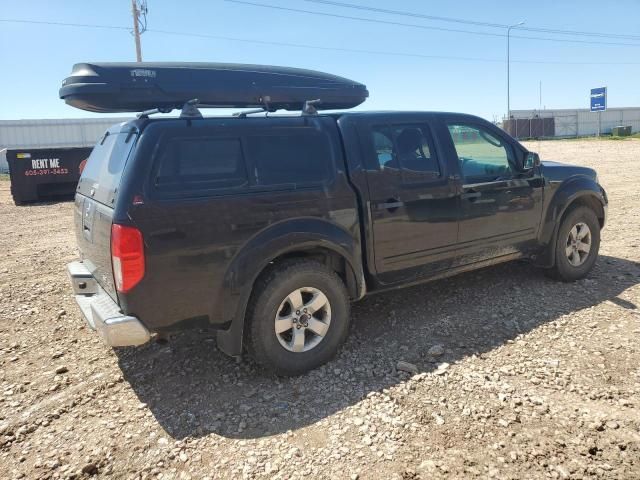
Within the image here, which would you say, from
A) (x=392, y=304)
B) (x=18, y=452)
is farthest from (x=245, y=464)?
(x=392, y=304)

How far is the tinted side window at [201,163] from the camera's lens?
3.39 meters

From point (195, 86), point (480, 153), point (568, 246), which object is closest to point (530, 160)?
point (480, 153)

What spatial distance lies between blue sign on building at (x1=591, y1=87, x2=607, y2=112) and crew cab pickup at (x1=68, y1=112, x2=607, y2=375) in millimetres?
52800

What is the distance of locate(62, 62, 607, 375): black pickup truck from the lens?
3324 millimetres

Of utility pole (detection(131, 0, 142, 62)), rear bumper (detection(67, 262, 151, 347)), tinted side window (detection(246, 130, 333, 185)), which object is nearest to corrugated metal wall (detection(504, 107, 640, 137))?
utility pole (detection(131, 0, 142, 62))

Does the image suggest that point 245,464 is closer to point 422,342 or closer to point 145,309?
point 145,309

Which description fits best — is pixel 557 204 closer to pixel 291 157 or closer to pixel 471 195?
pixel 471 195

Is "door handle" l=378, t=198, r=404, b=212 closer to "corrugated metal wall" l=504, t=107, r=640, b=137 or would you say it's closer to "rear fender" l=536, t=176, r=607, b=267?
"rear fender" l=536, t=176, r=607, b=267

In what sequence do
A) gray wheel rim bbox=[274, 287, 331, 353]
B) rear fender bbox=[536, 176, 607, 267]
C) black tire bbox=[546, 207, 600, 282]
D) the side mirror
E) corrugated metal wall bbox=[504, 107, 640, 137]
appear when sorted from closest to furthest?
gray wheel rim bbox=[274, 287, 331, 353], the side mirror, rear fender bbox=[536, 176, 607, 267], black tire bbox=[546, 207, 600, 282], corrugated metal wall bbox=[504, 107, 640, 137]

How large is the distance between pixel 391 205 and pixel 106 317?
7.65ft

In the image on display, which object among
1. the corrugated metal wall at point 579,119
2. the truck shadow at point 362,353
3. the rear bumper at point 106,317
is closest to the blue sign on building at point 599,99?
the corrugated metal wall at point 579,119

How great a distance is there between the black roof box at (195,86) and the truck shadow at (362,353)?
204 cm

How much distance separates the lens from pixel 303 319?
3852 mm

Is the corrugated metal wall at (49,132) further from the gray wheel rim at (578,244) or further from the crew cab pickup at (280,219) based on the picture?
the gray wheel rim at (578,244)
